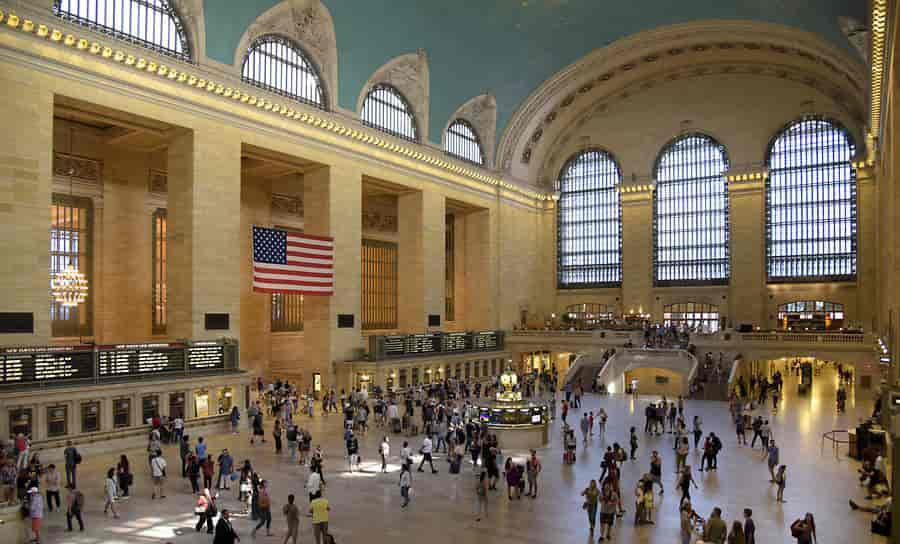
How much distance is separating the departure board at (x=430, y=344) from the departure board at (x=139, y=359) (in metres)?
9.73

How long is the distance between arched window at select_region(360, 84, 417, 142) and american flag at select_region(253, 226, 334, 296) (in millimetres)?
7238

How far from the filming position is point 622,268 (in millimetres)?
44219

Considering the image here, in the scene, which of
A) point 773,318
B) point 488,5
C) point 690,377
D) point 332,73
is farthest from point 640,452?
point 773,318

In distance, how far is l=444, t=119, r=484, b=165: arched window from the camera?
3803 cm

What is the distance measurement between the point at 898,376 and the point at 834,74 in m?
24.7

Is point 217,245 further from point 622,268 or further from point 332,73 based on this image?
point 622,268

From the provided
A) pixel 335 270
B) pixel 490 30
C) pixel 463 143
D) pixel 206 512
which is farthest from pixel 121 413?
pixel 463 143

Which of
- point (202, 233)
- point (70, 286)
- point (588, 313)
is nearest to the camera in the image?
point (70, 286)

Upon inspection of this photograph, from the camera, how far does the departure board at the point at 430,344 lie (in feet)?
96.0

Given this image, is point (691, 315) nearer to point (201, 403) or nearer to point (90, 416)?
point (201, 403)

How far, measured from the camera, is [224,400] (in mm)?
21859

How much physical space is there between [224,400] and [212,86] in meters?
10.5

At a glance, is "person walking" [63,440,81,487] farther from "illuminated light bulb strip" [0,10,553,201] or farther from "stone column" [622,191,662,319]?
"stone column" [622,191,662,319]

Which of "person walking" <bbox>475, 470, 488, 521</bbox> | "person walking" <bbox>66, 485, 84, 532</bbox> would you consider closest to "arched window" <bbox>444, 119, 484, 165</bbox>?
"person walking" <bbox>475, 470, 488, 521</bbox>
